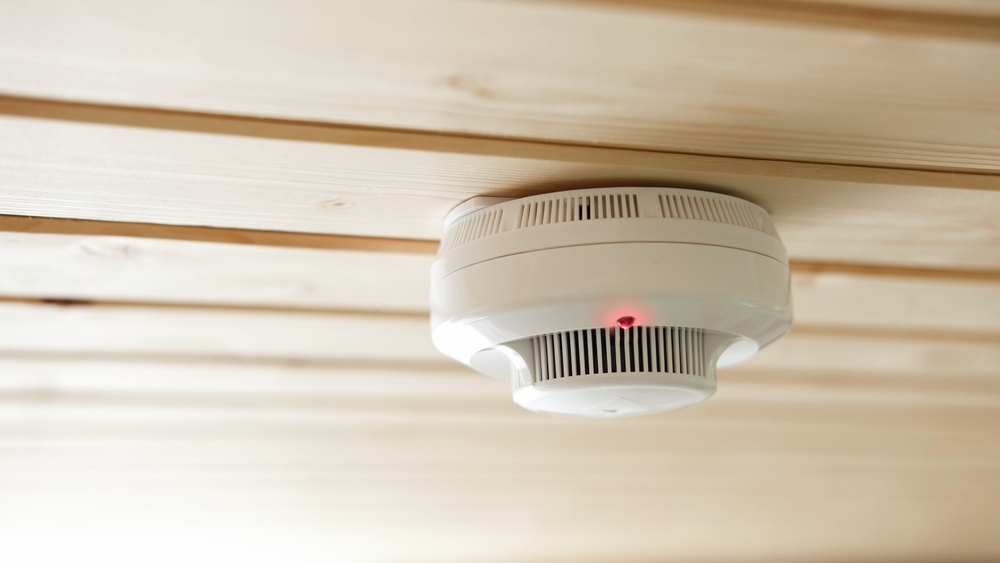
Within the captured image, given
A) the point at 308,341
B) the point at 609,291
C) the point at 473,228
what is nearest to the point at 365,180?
the point at 473,228

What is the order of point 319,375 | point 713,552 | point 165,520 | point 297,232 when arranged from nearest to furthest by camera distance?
point 297,232 → point 319,375 → point 165,520 → point 713,552

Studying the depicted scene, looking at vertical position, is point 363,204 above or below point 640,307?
above

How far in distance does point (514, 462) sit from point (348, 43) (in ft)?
2.53

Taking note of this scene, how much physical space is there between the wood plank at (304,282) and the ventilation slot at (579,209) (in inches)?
7.0

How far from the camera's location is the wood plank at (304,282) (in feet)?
2.24

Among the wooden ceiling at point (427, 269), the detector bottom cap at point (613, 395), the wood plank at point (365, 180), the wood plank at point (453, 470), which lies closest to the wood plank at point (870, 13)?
the wooden ceiling at point (427, 269)

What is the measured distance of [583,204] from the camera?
1.83ft

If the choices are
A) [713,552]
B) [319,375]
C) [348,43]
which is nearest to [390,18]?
[348,43]

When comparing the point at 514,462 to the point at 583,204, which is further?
the point at 514,462

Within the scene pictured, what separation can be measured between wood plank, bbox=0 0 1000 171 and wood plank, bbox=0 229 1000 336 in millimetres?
201

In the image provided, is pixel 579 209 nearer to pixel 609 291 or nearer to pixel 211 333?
pixel 609 291

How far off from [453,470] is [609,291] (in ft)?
2.17

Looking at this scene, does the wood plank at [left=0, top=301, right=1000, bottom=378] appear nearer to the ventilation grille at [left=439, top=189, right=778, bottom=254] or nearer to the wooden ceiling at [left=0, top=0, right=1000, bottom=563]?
the wooden ceiling at [left=0, top=0, right=1000, bottom=563]

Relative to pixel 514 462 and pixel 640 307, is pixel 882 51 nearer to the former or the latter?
pixel 640 307
